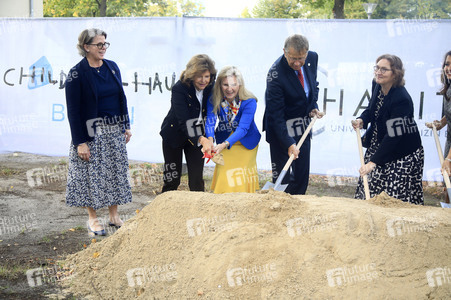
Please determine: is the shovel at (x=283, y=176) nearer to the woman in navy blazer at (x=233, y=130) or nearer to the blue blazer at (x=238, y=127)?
the woman in navy blazer at (x=233, y=130)

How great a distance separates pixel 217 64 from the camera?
7.66 m

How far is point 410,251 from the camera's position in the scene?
125 inches

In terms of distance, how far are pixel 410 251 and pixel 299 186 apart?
6.41 feet

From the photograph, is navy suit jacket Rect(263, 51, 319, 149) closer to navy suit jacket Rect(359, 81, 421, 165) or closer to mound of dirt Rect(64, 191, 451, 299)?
navy suit jacket Rect(359, 81, 421, 165)

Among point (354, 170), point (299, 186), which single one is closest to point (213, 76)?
point (299, 186)

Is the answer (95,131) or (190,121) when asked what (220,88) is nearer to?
(190,121)

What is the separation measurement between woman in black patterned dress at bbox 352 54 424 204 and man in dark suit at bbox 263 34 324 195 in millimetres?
638

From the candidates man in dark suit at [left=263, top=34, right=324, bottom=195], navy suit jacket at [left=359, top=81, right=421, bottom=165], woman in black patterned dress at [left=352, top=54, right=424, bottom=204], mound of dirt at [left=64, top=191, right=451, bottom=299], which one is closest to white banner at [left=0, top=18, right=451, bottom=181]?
man in dark suit at [left=263, top=34, right=324, bottom=195]

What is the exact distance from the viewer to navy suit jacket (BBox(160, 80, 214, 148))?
4680mm

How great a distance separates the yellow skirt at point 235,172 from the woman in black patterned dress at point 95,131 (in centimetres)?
101

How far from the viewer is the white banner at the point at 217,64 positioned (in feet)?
23.0

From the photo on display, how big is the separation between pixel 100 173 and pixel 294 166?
1.95 m

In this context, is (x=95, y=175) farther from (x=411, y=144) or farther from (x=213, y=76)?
(x=411, y=144)

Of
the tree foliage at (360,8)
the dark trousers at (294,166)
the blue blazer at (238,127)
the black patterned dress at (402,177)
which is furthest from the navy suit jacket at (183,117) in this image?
the tree foliage at (360,8)
